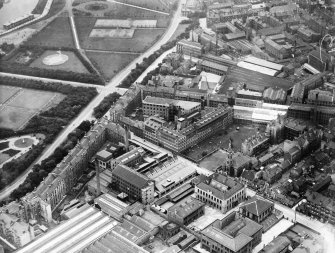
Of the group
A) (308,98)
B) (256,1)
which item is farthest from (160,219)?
(256,1)

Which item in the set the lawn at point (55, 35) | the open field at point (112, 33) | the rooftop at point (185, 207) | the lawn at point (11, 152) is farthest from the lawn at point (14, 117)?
the rooftop at point (185, 207)

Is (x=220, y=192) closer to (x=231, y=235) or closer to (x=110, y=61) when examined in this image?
(x=231, y=235)

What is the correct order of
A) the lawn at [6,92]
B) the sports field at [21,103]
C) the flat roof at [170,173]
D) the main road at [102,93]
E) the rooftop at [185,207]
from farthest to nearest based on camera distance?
the lawn at [6,92], the sports field at [21,103], the main road at [102,93], the flat roof at [170,173], the rooftop at [185,207]

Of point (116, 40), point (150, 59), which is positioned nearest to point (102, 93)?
point (150, 59)

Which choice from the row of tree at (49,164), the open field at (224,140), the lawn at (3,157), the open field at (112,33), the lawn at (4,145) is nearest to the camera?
the row of tree at (49,164)

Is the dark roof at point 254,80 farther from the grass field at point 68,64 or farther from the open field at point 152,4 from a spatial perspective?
the open field at point 152,4

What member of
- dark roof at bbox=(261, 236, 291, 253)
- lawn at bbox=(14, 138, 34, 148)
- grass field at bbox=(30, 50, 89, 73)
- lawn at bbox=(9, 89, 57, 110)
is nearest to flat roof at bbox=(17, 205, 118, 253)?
dark roof at bbox=(261, 236, 291, 253)

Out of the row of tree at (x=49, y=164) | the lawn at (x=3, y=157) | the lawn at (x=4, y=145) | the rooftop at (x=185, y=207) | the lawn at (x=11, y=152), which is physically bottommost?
the lawn at (x=3, y=157)
